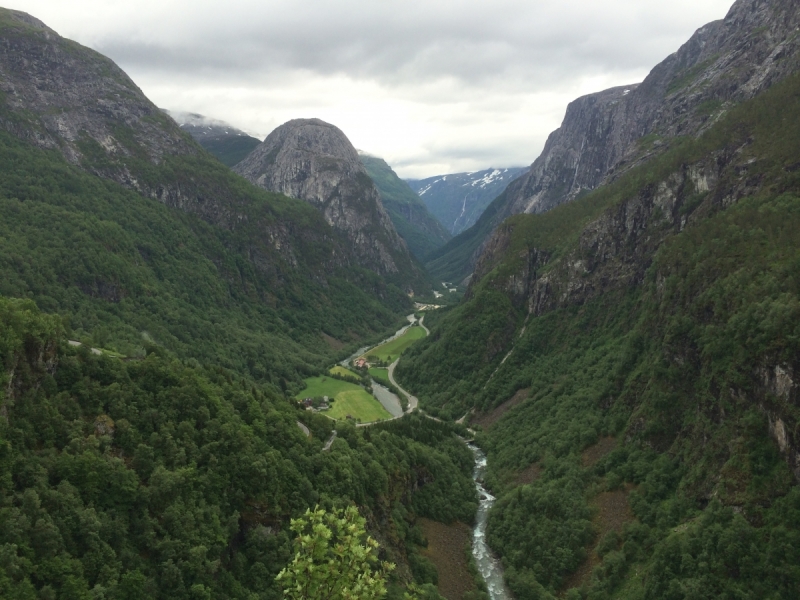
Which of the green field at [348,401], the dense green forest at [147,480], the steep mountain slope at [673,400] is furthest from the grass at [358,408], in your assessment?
the dense green forest at [147,480]

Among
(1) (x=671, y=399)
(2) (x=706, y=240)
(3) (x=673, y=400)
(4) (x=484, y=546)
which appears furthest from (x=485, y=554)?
(2) (x=706, y=240)

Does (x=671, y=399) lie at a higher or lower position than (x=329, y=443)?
higher

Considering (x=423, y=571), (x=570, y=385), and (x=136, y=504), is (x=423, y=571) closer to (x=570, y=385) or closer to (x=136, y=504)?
(x=136, y=504)

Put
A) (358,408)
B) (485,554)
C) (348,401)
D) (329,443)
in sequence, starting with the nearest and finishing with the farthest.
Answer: (485,554) < (329,443) < (358,408) < (348,401)

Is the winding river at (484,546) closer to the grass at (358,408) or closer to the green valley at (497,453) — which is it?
the green valley at (497,453)

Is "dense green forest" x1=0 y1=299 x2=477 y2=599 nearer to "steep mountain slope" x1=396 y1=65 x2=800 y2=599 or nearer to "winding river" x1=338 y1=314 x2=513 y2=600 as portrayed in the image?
"winding river" x1=338 y1=314 x2=513 y2=600

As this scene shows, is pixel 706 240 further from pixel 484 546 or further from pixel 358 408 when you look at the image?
pixel 358 408
